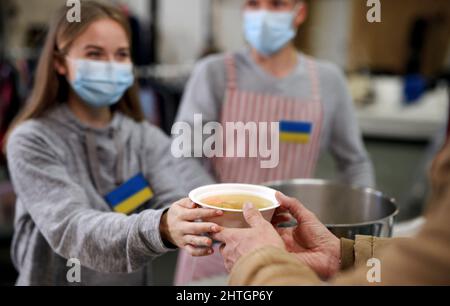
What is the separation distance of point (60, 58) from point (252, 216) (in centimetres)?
55

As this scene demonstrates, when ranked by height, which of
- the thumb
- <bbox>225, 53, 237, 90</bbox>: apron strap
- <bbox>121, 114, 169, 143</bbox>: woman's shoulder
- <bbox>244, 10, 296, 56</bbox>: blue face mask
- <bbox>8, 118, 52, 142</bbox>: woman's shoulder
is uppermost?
<bbox>244, 10, 296, 56</bbox>: blue face mask

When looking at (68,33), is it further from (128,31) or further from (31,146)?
(31,146)

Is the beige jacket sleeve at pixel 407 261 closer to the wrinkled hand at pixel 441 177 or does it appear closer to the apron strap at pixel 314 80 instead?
the wrinkled hand at pixel 441 177

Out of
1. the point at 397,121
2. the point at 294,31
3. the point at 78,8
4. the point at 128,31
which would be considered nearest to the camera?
the point at 78,8

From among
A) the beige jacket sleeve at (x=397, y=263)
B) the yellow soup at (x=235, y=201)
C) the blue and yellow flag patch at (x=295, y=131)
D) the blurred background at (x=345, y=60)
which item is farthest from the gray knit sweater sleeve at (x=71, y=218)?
the blurred background at (x=345, y=60)

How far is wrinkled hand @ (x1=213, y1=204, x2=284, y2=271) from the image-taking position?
0.68 m

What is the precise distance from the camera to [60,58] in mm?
1008

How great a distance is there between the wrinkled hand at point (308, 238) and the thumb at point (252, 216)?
0.27 ft

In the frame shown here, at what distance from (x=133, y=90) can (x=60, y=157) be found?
0.70 feet

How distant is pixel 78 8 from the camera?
0.90m

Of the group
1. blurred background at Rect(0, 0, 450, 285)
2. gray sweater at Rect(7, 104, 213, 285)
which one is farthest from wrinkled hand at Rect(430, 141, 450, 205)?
blurred background at Rect(0, 0, 450, 285)

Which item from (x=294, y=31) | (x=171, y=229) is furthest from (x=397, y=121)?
(x=171, y=229)

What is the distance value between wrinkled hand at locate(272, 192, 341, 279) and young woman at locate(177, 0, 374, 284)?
1.28 ft

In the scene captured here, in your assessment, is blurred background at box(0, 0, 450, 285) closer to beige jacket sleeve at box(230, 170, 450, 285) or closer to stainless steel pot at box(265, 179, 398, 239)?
stainless steel pot at box(265, 179, 398, 239)
